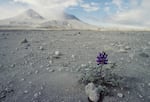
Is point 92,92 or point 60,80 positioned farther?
point 60,80

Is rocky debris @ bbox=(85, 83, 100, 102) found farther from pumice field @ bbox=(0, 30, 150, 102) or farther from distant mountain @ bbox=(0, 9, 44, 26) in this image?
distant mountain @ bbox=(0, 9, 44, 26)

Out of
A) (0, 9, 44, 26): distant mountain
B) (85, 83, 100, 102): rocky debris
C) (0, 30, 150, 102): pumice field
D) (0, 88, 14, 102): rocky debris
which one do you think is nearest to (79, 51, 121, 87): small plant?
(0, 30, 150, 102): pumice field

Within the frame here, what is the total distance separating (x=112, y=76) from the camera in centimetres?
454

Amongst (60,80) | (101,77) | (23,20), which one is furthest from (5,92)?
(23,20)

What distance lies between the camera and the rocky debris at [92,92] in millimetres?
3902

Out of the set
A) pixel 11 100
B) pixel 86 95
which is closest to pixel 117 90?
pixel 86 95

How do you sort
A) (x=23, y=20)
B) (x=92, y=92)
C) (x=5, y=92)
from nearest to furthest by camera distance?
(x=92, y=92)
(x=5, y=92)
(x=23, y=20)

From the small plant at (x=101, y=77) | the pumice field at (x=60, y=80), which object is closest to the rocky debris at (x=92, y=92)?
the pumice field at (x=60, y=80)

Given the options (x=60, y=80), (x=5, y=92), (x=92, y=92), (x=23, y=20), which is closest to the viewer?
(x=92, y=92)

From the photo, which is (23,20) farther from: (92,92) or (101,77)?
(92,92)

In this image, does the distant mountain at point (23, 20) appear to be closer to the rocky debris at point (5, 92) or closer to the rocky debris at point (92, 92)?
the rocky debris at point (5, 92)

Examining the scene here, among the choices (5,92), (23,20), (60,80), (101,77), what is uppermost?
(101,77)

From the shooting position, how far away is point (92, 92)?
3.96 metres

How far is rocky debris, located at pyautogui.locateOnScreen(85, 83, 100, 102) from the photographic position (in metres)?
3.90
